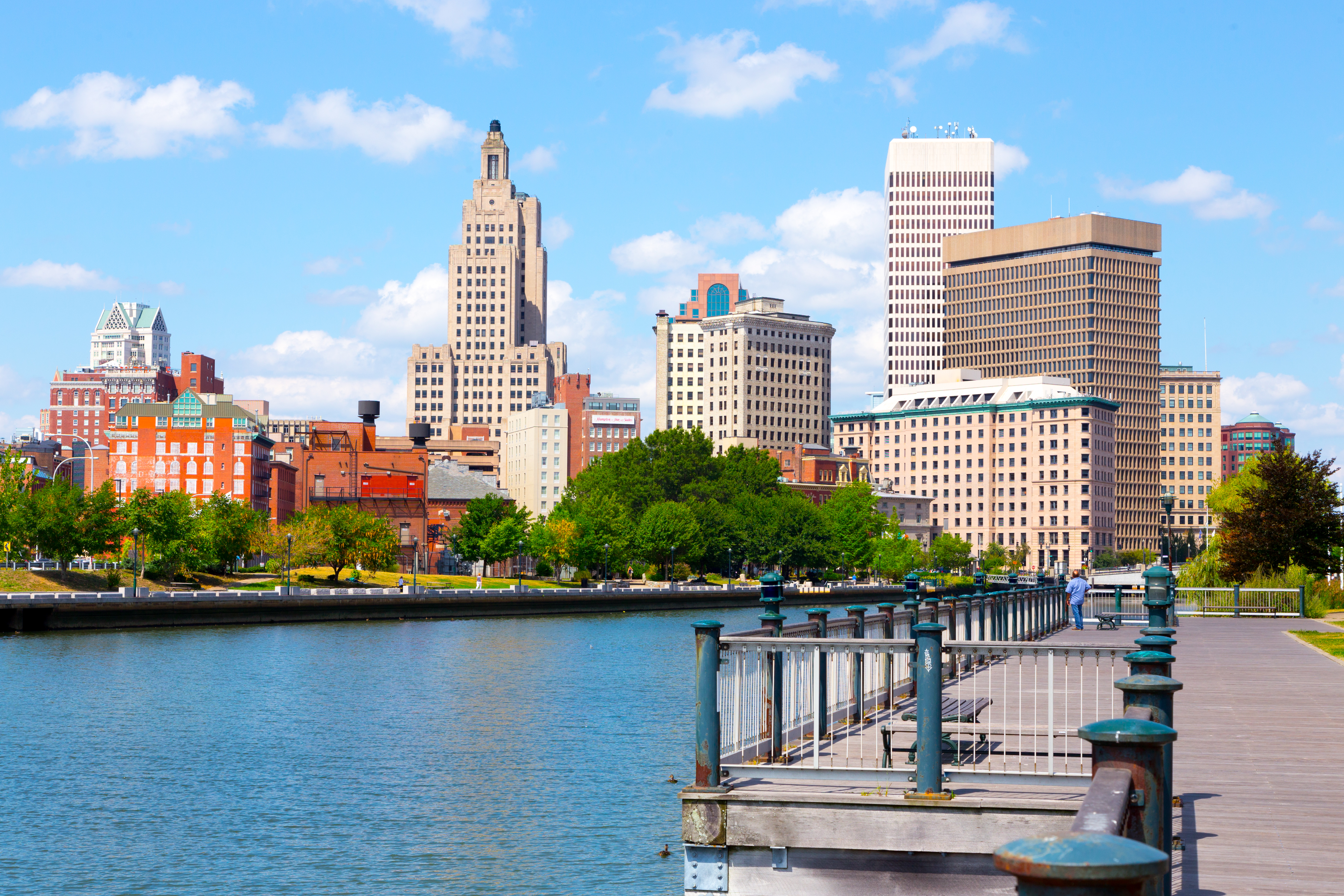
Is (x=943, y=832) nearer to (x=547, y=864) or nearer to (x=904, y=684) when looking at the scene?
(x=904, y=684)

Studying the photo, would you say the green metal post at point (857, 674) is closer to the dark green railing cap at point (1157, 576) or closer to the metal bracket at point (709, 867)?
the metal bracket at point (709, 867)

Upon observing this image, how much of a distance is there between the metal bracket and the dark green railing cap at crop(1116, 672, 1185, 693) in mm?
5643

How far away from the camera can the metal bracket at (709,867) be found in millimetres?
12867

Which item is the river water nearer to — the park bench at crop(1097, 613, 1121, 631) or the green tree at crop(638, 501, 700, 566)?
the park bench at crop(1097, 613, 1121, 631)

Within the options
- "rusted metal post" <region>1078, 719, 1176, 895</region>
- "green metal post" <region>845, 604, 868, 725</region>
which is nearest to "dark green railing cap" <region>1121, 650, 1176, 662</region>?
"rusted metal post" <region>1078, 719, 1176, 895</region>

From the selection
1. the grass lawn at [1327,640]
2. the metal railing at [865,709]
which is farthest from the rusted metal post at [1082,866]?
the grass lawn at [1327,640]

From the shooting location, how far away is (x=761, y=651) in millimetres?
14023

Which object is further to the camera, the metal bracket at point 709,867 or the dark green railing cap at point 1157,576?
the dark green railing cap at point 1157,576

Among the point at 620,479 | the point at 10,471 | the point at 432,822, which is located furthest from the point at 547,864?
the point at 620,479

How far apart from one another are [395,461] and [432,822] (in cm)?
15773

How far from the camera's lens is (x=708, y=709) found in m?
12.8

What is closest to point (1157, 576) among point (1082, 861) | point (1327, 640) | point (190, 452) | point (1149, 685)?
point (1327, 640)

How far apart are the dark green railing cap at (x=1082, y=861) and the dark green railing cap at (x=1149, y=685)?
14.8ft

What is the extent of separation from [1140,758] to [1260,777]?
10.9 metres
